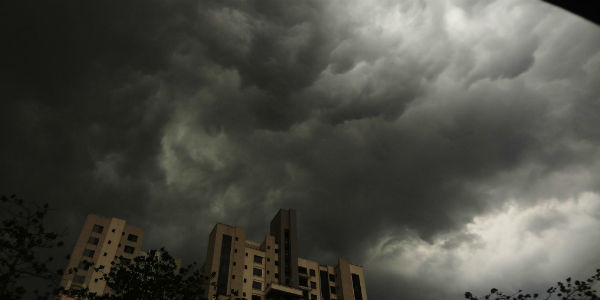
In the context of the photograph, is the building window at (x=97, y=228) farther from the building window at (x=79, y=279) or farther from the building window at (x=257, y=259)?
the building window at (x=257, y=259)

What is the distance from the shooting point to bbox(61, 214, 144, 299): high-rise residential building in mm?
66750

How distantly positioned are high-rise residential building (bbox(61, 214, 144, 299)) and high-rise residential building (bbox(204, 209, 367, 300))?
15.8 m

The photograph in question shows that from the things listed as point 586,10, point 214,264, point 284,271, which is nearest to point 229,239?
point 214,264

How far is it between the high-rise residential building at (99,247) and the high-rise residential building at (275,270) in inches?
622

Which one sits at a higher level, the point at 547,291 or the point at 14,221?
the point at 14,221

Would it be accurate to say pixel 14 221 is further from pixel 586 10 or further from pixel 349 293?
pixel 349 293

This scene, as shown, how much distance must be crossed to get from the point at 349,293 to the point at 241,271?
2366 cm

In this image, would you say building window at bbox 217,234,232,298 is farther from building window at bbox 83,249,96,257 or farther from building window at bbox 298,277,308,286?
building window at bbox 83,249,96,257

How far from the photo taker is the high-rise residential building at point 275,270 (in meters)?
70.5

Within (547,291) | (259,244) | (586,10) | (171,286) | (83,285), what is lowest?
(586,10)

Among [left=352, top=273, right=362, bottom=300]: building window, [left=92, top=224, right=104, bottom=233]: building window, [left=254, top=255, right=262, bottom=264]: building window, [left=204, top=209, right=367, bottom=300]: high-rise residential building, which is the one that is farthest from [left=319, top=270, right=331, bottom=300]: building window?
[left=92, top=224, right=104, bottom=233]: building window

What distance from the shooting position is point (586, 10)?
4.72m

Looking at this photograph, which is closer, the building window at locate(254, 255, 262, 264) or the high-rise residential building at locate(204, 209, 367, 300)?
the high-rise residential building at locate(204, 209, 367, 300)

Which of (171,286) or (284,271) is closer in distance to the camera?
(171,286)
